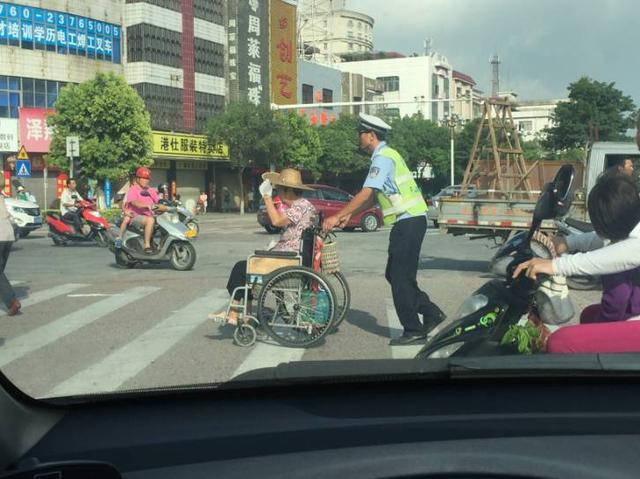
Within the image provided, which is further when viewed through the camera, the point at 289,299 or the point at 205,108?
the point at 205,108

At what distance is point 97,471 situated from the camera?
1643 mm

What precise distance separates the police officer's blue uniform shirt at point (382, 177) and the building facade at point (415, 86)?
3098mm

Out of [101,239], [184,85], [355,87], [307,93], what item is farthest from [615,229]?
[355,87]

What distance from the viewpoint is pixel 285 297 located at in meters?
6.34

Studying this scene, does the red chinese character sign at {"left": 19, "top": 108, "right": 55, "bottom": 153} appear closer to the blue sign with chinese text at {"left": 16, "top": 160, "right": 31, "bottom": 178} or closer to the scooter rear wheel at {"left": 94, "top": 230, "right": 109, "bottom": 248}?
the blue sign with chinese text at {"left": 16, "top": 160, "right": 31, "bottom": 178}

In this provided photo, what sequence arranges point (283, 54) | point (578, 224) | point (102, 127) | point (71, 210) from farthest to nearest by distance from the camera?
1. point (283, 54)
2. point (102, 127)
3. point (71, 210)
4. point (578, 224)

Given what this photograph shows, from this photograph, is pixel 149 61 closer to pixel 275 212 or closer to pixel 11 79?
pixel 11 79

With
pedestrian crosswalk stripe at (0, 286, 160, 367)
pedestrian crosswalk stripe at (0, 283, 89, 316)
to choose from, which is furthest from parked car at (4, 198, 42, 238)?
pedestrian crosswalk stripe at (0, 286, 160, 367)

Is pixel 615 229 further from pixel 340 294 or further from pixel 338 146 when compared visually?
pixel 338 146

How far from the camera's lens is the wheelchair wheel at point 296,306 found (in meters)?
6.22

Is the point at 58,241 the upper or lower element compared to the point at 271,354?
upper

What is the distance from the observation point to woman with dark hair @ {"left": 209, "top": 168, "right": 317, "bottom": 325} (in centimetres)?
670

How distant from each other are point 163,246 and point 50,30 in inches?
734

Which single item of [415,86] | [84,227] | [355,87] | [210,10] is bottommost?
[84,227]
